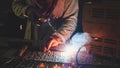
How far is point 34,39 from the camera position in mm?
3281

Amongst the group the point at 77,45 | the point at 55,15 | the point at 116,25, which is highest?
the point at 55,15

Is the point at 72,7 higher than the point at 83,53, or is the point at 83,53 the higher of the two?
the point at 72,7

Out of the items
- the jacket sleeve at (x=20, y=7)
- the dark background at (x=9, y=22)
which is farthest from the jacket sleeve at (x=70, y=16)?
the dark background at (x=9, y=22)

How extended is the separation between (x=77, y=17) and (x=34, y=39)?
0.68m

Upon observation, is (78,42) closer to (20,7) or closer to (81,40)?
(81,40)

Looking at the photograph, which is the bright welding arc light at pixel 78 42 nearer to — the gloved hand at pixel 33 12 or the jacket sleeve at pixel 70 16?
the jacket sleeve at pixel 70 16

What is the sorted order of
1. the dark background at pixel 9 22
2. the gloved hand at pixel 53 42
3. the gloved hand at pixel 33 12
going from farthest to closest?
the dark background at pixel 9 22 → the gloved hand at pixel 33 12 → the gloved hand at pixel 53 42

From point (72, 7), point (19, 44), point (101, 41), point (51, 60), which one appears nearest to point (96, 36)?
point (101, 41)

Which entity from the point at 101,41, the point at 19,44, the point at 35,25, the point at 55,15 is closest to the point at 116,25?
the point at 101,41

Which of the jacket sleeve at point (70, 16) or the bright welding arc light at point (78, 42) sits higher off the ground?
the jacket sleeve at point (70, 16)

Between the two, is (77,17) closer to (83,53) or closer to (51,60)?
(83,53)

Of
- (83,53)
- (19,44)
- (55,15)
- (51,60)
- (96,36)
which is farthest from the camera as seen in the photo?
(19,44)

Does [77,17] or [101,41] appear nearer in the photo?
[101,41]

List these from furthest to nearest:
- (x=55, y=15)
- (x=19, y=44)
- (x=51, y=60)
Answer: (x=19, y=44), (x=55, y=15), (x=51, y=60)
